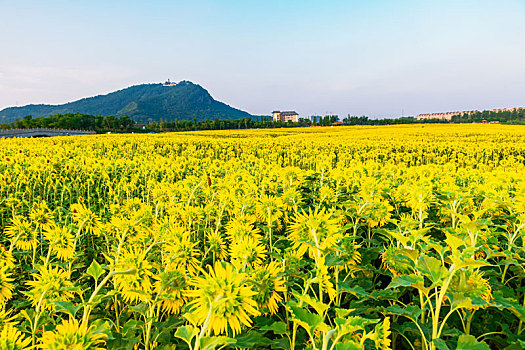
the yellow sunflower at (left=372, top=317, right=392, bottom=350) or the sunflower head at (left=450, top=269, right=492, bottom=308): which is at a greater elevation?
the sunflower head at (left=450, top=269, right=492, bottom=308)

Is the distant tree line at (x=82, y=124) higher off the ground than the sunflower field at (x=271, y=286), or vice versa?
the distant tree line at (x=82, y=124)

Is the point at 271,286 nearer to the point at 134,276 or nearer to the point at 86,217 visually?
the point at 134,276

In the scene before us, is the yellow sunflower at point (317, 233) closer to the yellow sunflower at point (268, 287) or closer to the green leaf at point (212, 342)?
the yellow sunflower at point (268, 287)

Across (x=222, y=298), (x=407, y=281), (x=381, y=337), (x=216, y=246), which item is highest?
(x=222, y=298)

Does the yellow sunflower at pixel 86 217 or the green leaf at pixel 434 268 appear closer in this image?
the green leaf at pixel 434 268

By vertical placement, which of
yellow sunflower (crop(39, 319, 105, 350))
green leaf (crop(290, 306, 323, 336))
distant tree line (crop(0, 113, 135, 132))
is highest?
distant tree line (crop(0, 113, 135, 132))

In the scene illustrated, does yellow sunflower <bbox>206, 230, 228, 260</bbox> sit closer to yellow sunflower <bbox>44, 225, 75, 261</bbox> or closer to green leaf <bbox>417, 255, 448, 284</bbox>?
yellow sunflower <bbox>44, 225, 75, 261</bbox>

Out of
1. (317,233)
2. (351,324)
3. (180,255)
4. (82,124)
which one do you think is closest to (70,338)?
(180,255)

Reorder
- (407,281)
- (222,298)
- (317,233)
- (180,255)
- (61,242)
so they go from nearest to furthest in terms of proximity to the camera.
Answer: (222,298) → (407,281) → (180,255) → (317,233) → (61,242)

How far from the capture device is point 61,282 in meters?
1.48

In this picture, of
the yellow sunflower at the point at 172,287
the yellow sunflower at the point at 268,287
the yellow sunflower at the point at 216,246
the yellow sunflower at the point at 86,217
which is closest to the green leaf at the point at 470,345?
the yellow sunflower at the point at 268,287

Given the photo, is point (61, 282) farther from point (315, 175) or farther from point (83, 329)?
point (315, 175)

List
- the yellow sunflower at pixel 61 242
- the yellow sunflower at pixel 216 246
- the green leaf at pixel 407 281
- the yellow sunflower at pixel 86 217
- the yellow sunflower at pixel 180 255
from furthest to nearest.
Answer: the yellow sunflower at pixel 86 217 < the yellow sunflower at pixel 216 246 < the yellow sunflower at pixel 61 242 < the yellow sunflower at pixel 180 255 < the green leaf at pixel 407 281

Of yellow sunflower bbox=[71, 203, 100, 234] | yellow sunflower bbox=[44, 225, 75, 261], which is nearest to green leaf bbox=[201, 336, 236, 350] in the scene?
yellow sunflower bbox=[44, 225, 75, 261]
